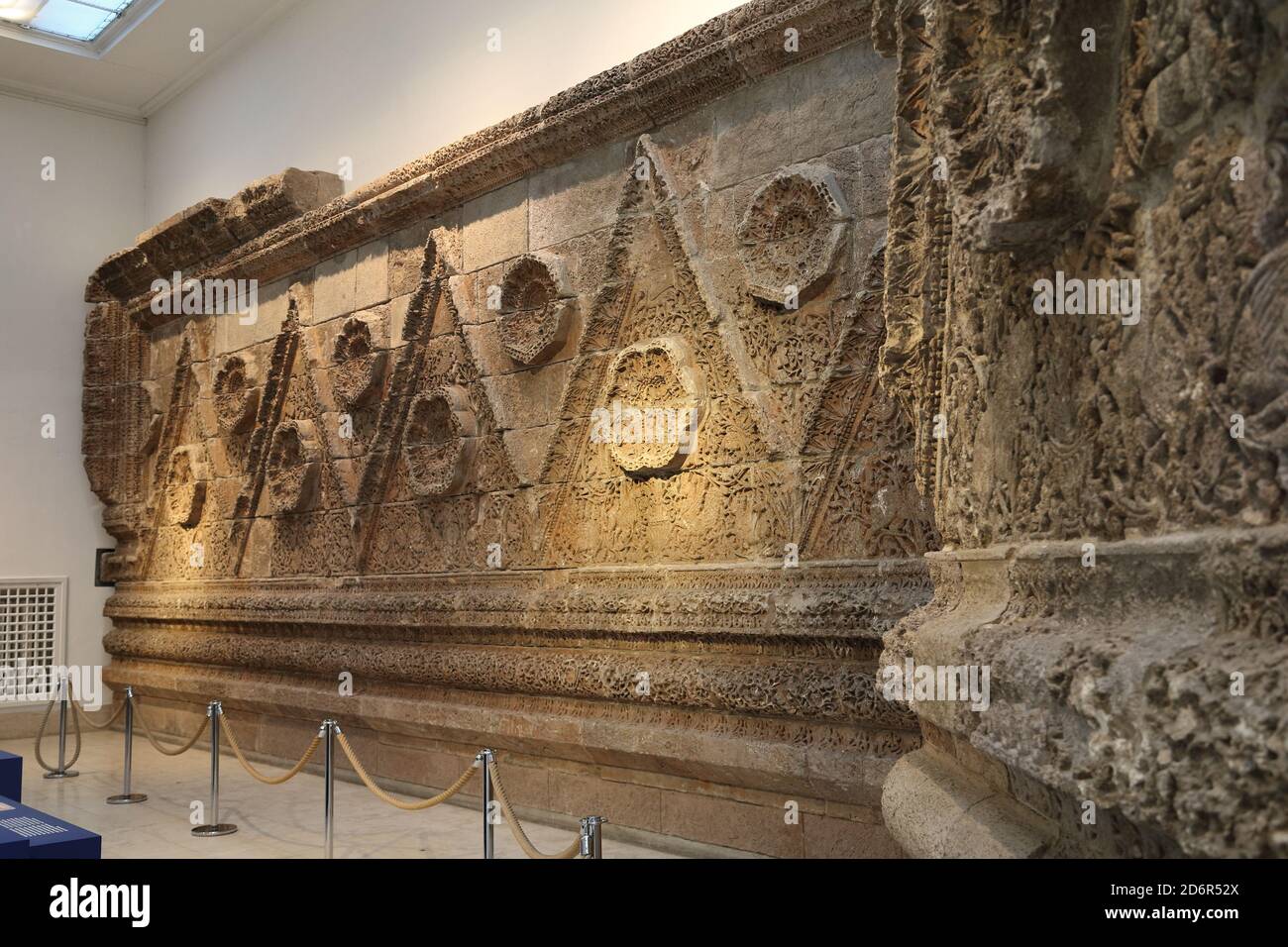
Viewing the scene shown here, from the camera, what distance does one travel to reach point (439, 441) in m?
7.23

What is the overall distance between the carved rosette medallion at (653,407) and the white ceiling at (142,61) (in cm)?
561

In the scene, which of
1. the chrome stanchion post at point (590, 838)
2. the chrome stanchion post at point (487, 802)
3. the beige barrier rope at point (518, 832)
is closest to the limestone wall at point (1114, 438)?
the chrome stanchion post at point (590, 838)

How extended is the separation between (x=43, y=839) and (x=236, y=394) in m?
6.53

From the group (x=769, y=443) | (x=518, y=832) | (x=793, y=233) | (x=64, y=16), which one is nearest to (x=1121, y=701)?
(x=518, y=832)

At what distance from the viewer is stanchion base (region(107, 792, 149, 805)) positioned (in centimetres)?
721

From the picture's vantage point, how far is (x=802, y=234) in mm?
5133

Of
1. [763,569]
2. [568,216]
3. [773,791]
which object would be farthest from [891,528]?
[568,216]

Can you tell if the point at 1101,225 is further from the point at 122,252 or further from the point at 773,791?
the point at 122,252

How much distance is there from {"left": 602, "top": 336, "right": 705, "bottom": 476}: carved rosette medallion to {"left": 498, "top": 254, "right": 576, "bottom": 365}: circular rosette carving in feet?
1.52

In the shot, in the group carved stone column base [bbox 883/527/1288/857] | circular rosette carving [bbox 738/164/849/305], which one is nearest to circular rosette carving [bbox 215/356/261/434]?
circular rosette carving [bbox 738/164/849/305]

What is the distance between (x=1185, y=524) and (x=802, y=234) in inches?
143

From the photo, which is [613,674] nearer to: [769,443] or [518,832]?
[769,443]

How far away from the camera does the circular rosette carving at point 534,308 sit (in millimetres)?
6273

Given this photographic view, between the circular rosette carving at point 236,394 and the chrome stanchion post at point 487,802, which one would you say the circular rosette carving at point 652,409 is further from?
the circular rosette carving at point 236,394
